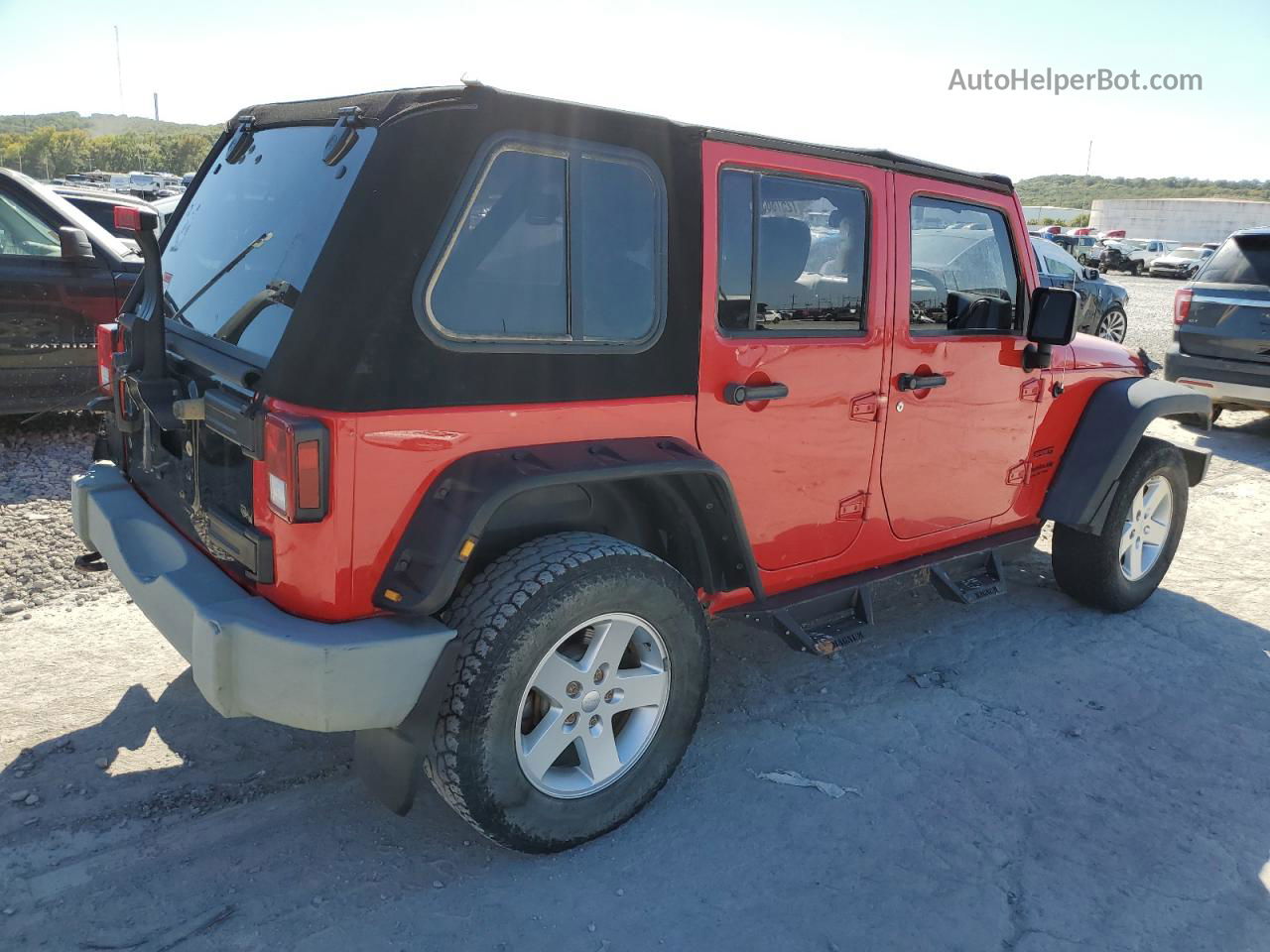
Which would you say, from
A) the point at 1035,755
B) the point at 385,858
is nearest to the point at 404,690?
the point at 385,858

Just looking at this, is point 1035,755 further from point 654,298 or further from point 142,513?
point 142,513

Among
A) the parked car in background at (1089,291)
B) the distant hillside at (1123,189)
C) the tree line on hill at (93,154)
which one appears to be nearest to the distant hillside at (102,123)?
the tree line on hill at (93,154)

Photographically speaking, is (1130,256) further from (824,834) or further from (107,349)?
(107,349)

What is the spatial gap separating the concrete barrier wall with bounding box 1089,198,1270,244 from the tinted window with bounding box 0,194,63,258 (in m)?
63.9

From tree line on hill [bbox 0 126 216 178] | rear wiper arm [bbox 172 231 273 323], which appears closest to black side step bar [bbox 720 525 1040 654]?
rear wiper arm [bbox 172 231 273 323]

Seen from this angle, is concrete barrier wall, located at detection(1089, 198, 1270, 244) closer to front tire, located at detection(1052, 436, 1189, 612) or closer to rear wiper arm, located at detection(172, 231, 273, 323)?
front tire, located at detection(1052, 436, 1189, 612)

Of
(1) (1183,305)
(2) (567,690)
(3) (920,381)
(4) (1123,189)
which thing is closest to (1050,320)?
(3) (920,381)

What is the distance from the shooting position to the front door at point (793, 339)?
297 centimetres

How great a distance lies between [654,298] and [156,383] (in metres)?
1.53

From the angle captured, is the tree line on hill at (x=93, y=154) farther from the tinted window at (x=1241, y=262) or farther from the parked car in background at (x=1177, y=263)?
the tinted window at (x=1241, y=262)

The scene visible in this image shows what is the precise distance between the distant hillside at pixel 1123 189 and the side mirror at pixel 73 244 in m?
93.9

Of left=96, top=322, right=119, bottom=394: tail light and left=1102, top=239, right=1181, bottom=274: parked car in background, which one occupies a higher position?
left=1102, top=239, right=1181, bottom=274: parked car in background

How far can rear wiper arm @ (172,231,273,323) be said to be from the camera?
2738 millimetres

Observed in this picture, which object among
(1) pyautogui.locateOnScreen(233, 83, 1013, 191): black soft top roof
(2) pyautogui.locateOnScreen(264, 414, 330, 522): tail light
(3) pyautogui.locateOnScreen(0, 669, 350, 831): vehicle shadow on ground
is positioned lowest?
(3) pyautogui.locateOnScreen(0, 669, 350, 831): vehicle shadow on ground
